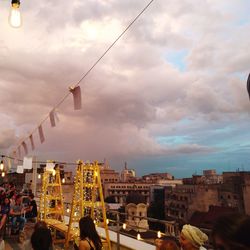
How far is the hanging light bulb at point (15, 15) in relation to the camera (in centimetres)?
377

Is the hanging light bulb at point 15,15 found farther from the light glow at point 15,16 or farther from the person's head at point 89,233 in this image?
the person's head at point 89,233

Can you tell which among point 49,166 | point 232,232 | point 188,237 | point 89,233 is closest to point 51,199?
point 49,166

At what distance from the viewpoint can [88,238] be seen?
12.5ft

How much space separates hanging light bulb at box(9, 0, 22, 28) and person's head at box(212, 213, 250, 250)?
3.87 meters

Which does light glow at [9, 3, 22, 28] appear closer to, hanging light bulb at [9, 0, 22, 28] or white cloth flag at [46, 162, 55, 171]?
hanging light bulb at [9, 0, 22, 28]

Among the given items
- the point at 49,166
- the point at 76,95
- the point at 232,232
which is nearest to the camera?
the point at 232,232

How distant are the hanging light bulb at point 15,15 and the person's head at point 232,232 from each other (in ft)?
12.7

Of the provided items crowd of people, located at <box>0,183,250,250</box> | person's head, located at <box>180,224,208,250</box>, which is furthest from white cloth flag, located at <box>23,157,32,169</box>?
person's head, located at <box>180,224,208,250</box>

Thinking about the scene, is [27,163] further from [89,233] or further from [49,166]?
[89,233]

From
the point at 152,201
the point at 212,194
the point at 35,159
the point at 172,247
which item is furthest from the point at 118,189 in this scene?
the point at 172,247

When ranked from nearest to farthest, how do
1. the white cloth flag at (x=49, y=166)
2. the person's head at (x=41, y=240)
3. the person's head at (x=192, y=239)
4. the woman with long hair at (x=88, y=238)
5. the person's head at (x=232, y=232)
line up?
the person's head at (x=232, y=232) → the person's head at (x=192, y=239) → the person's head at (x=41, y=240) → the woman with long hair at (x=88, y=238) → the white cloth flag at (x=49, y=166)

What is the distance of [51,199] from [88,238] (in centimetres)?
702

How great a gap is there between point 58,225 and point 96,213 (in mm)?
1501

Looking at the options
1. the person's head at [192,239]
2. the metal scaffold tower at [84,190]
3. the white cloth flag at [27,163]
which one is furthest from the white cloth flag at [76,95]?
the white cloth flag at [27,163]
